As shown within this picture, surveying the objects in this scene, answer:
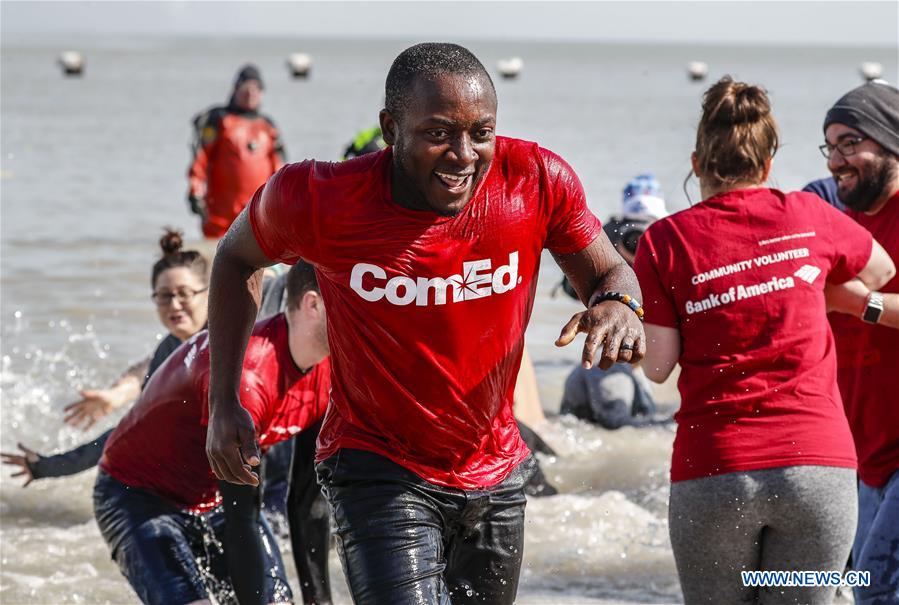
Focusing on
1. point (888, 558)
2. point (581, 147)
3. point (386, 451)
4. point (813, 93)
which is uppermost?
point (813, 93)

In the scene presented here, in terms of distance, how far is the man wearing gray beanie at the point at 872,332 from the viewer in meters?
3.98

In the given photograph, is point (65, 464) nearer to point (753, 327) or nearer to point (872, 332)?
point (753, 327)

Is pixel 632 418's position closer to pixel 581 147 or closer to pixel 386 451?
pixel 386 451

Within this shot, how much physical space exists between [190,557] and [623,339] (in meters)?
1.98

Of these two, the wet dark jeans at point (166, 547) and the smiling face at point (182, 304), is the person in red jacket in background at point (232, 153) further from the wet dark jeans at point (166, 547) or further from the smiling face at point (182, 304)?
the wet dark jeans at point (166, 547)

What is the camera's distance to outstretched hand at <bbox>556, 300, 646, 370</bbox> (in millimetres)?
2977

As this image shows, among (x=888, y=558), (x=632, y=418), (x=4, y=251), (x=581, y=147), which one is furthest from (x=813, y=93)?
(x=888, y=558)

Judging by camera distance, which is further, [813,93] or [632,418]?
[813,93]

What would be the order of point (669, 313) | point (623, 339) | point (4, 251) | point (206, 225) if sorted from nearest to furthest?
1. point (623, 339)
2. point (669, 313)
3. point (206, 225)
4. point (4, 251)

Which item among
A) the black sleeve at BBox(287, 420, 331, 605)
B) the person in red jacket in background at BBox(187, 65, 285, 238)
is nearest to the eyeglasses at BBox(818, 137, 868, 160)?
the black sleeve at BBox(287, 420, 331, 605)

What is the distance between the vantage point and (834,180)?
475 centimetres

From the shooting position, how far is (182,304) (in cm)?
569

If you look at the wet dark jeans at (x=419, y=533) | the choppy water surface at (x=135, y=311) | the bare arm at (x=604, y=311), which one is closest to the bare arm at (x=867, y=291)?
the choppy water surface at (x=135, y=311)

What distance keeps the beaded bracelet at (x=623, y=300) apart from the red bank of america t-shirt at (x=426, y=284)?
197 mm
